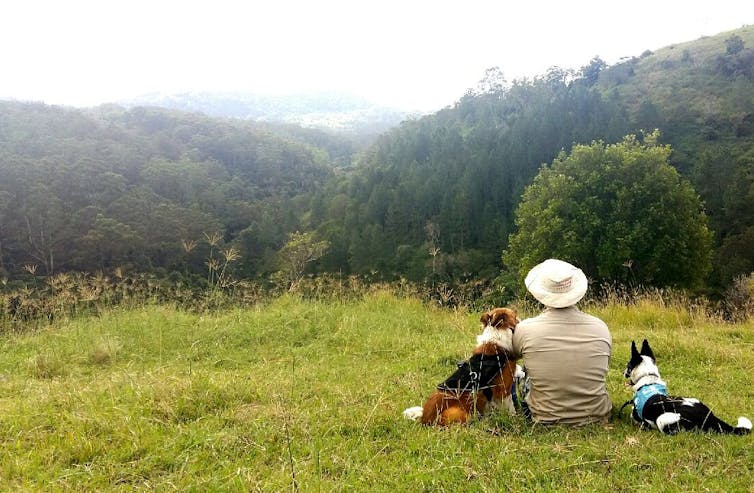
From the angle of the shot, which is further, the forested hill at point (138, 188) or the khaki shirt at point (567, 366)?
the forested hill at point (138, 188)

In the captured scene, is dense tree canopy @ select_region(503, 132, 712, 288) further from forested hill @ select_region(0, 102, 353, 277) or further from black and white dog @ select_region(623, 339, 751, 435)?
black and white dog @ select_region(623, 339, 751, 435)

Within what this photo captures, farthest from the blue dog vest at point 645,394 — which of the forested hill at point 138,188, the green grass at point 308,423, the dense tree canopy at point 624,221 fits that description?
the forested hill at point 138,188

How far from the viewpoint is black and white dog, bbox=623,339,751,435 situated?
3.16 m

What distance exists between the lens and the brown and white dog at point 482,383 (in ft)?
11.4

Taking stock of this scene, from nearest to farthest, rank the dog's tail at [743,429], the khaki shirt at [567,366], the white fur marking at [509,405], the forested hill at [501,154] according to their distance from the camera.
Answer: the dog's tail at [743,429] → the khaki shirt at [567,366] → the white fur marking at [509,405] → the forested hill at [501,154]

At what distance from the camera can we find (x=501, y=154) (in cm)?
6022

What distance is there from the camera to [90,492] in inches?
103

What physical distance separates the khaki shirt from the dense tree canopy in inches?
739

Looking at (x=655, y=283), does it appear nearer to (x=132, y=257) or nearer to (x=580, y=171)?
(x=580, y=171)

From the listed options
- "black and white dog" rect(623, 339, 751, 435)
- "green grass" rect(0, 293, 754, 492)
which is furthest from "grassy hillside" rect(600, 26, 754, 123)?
"black and white dog" rect(623, 339, 751, 435)

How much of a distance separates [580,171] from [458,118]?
60852mm

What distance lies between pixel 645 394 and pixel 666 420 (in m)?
0.29

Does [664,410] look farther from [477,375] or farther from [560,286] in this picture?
[477,375]

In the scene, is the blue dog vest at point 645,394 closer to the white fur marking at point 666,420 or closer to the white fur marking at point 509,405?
the white fur marking at point 666,420
